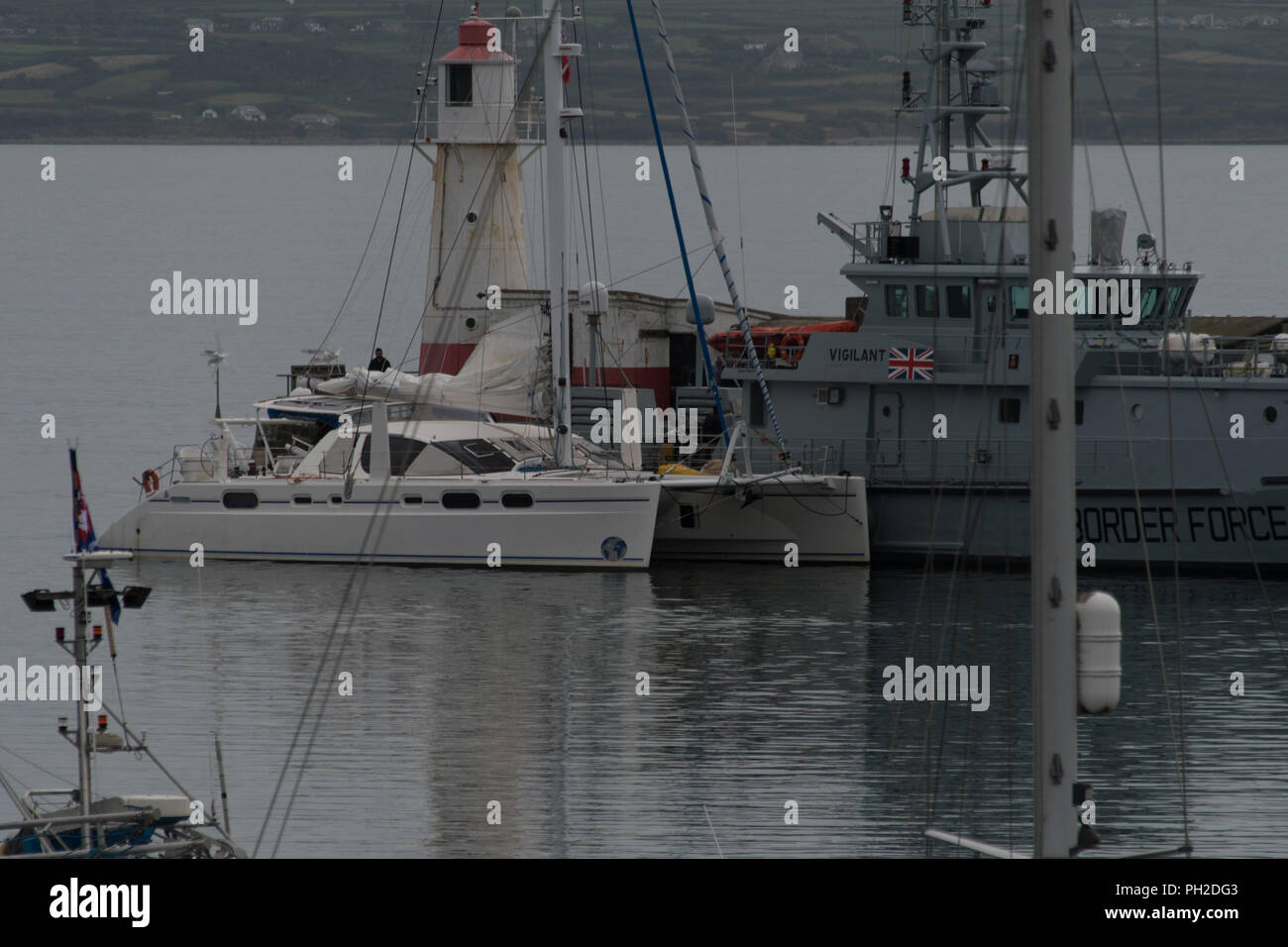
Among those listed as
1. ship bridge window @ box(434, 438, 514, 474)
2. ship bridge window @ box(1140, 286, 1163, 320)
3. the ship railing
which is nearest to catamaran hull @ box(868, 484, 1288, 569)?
the ship railing

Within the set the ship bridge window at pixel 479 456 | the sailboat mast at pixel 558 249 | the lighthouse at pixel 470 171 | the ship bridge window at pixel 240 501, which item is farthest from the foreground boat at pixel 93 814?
the lighthouse at pixel 470 171

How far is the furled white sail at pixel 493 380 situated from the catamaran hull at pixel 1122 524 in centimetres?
738

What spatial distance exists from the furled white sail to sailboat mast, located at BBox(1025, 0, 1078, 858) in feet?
94.7

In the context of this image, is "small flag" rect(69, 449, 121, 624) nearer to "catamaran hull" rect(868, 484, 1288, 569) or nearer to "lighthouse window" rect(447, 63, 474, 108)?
"catamaran hull" rect(868, 484, 1288, 569)

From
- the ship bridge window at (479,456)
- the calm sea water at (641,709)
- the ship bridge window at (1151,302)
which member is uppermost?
the ship bridge window at (1151,302)

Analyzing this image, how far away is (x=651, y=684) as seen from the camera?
101 feet

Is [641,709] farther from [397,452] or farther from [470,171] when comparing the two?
[470,171]

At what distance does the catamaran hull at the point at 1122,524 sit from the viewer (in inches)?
1503

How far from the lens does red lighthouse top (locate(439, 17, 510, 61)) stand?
158ft

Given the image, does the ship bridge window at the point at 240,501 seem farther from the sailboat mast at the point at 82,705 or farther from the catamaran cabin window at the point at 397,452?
the sailboat mast at the point at 82,705

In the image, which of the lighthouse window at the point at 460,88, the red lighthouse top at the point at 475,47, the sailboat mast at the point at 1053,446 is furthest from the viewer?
the lighthouse window at the point at 460,88

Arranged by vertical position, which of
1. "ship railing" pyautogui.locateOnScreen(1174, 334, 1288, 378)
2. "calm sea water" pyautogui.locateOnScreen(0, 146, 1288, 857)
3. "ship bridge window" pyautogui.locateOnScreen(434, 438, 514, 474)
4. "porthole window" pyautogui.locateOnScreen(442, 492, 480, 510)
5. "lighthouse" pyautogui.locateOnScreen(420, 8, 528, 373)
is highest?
"lighthouse" pyautogui.locateOnScreen(420, 8, 528, 373)

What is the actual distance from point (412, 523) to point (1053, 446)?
89.4 ft
